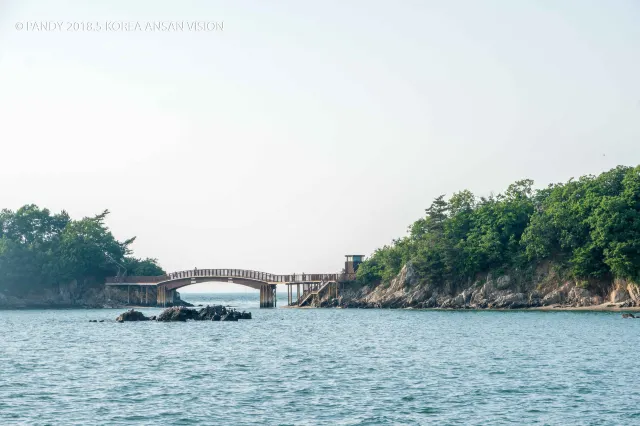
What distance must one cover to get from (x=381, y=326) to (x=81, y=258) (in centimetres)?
6123

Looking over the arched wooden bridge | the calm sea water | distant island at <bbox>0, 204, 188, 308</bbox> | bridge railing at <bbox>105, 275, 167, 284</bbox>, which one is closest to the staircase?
the arched wooden bridge

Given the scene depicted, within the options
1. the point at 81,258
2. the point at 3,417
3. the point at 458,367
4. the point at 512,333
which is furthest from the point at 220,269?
the point at 3,417

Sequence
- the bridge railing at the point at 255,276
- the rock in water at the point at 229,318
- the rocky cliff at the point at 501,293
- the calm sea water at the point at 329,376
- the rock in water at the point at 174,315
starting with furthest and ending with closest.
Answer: the bridge railing at the point at 255,276 → the rocky cliff at the point at 501,293 → the rock in water at the point at 229,318 → the rock in water at the point at 174,315 → the calm sea water at the point at 329,376

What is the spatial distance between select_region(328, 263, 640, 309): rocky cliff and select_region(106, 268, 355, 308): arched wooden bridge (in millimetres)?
4185

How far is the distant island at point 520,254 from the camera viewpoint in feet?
271

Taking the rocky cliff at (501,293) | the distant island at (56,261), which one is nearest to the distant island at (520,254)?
the rocky cliff at (501,293)

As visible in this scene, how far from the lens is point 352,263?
110 meters

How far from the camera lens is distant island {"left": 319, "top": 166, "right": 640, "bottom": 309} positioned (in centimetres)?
8250

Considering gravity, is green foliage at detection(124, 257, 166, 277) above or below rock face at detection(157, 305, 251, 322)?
above

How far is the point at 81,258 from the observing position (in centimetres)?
11562

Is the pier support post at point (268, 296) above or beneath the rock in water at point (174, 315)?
above

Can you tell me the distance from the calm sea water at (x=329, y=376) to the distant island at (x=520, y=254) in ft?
71.7

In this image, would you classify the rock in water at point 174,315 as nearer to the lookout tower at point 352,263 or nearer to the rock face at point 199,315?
the rock face at point 199,315

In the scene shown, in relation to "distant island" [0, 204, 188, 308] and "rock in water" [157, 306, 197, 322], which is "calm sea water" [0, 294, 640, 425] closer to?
"rock in water" [157, 306, 197, 322]
